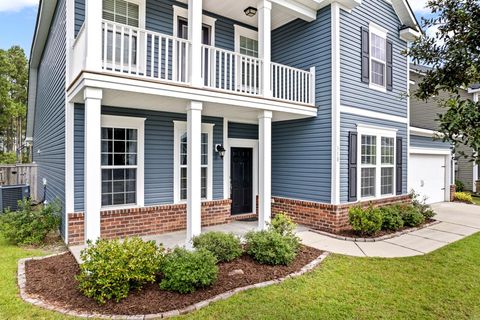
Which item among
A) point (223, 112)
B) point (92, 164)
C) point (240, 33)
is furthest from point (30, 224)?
point (240, 33)

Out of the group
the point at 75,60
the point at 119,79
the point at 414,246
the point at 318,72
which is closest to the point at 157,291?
the point at 119,79

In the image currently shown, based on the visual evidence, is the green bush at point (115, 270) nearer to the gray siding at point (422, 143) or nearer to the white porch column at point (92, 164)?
the white porch column at point (92, 164)

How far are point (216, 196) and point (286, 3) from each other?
548cm

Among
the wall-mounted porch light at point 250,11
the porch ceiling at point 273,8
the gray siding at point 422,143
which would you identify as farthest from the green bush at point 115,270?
the gray siding at point 422,143

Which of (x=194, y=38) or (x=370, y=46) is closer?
(x=194, y=38)

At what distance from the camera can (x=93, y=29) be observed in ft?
15.9

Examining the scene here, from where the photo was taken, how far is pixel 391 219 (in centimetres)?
786

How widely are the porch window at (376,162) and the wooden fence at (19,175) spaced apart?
1364 centimetres

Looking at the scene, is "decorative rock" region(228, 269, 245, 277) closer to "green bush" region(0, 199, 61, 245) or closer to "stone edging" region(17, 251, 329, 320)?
"stone edging" region(17, 251, 329, 320)

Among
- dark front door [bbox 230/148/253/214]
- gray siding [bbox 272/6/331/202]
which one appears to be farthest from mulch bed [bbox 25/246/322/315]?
dark front door [bbox 230/148/253/214]

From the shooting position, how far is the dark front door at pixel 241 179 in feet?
30.4

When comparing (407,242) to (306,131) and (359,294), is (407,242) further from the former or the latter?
(306,131)

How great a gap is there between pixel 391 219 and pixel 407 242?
959 millimetres

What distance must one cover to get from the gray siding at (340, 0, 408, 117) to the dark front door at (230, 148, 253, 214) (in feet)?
11.1
